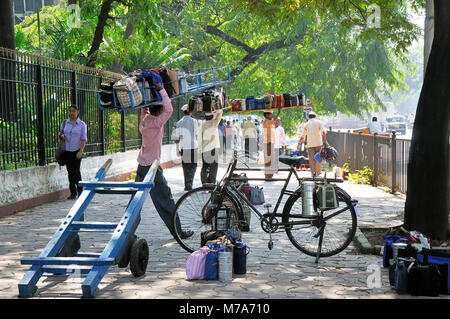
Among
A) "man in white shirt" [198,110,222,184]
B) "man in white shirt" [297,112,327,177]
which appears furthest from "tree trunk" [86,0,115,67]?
"man in white shirt" [198,110,222,184]

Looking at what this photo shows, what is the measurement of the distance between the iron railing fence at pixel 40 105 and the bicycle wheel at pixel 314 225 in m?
6.52

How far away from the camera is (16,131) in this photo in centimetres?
1380

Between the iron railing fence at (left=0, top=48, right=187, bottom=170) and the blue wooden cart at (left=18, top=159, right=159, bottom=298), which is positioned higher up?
the iron railing fence at (left=0, top=48, right=187, bottom=170)

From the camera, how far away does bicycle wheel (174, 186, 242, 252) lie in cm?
861

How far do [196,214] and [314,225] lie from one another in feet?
4.62

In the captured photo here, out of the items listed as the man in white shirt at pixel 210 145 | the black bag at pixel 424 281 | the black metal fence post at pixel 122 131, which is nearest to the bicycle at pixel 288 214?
the black bag at pixel 424 281

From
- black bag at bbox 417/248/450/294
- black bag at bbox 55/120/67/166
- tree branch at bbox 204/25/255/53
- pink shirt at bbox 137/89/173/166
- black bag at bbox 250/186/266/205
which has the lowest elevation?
black bag at bbox 417/248/450/294

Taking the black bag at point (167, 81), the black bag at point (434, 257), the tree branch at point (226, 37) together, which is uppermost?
the tree branch at point (226, 37)

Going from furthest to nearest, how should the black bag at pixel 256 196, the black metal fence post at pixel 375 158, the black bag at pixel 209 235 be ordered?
1. the black metal fence post at pixel 375 158
2. the black bag at pixel 256 196
3. the black bag at pixel 209 235

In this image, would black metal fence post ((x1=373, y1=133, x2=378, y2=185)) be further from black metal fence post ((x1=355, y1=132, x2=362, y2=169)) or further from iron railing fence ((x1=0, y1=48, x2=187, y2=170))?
iron railing fence ((x1=0, y1=48, x2=187, y2=170))

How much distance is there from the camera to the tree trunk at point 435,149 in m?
9.26

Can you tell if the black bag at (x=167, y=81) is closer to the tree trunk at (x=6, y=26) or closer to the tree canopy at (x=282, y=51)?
the tree trunk at (x=6, y=26)

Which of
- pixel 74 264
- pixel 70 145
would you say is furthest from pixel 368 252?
pixel 70 145
